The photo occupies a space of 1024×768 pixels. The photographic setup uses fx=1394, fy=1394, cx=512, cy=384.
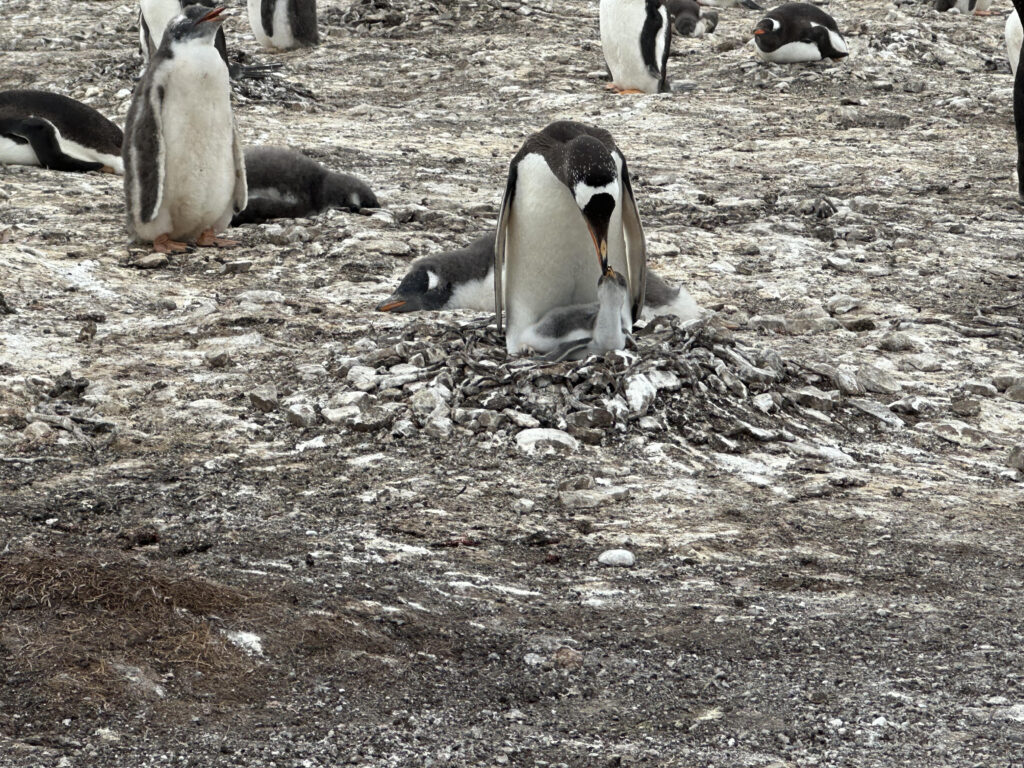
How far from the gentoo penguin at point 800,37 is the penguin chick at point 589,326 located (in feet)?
26.0

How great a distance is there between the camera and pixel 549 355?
4.99 m

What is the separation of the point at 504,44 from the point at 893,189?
6.04m

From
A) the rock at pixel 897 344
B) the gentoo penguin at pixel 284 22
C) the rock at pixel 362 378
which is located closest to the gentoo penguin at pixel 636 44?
the gentoo penguin at pixel 284 22

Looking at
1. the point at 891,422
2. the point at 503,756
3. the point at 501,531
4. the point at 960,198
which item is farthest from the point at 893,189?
the point at 503,756

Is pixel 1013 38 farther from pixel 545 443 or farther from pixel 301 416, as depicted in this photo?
pixel 301 416

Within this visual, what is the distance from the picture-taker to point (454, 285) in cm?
596

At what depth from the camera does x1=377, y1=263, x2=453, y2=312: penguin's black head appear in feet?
19.4

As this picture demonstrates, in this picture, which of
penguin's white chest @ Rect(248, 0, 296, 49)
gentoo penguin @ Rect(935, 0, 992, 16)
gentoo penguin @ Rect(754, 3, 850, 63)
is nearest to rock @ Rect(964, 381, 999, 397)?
gentoo penguin @ Rect(754, 3, 850, 63)

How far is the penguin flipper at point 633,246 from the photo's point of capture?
4973mm

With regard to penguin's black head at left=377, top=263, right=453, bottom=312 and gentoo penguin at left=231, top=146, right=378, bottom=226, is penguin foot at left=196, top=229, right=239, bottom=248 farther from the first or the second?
penguin's black head at left=377, top=263, right=453, bottom=312

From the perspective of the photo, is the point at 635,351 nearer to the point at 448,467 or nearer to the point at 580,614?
the point at 448,467

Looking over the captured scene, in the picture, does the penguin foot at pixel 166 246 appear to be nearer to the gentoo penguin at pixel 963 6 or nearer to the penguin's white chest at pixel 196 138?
the penguin's white chest at pixel 196 138

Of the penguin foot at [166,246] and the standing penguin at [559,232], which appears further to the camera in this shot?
the penguin foot at [166,246]

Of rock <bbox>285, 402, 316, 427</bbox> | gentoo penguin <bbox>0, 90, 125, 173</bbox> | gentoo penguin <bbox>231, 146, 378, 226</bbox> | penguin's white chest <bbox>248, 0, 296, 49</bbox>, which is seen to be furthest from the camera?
penguin's white chest <bbox>248, 0, 296, 49</bbox>
